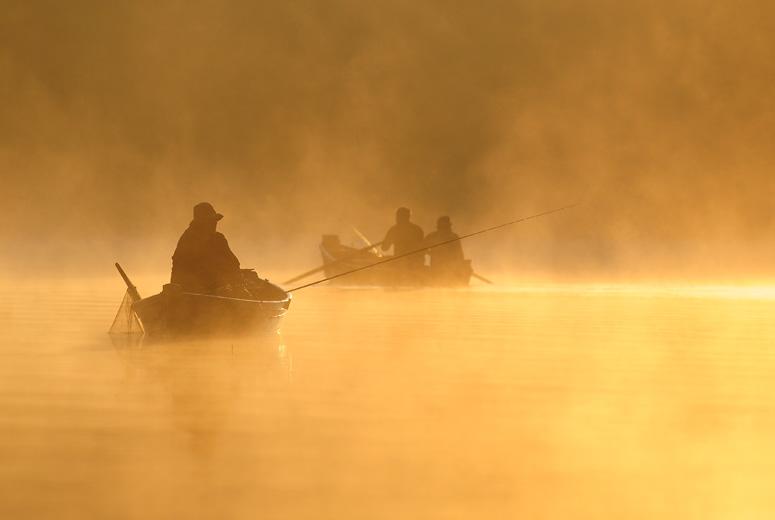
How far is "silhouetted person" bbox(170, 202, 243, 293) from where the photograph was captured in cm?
1294

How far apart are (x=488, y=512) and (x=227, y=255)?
26.4 feet

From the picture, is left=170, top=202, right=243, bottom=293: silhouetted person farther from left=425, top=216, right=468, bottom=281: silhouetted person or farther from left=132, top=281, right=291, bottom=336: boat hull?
left=425, top=216, right=468, bottom=281: silhouetted person

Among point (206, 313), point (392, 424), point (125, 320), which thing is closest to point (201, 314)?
point (206, 313)

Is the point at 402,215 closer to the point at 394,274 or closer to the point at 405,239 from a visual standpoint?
the point at 405,239

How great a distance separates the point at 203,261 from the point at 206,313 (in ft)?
2.69

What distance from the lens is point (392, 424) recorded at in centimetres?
728

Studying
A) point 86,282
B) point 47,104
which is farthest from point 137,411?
point 47,104

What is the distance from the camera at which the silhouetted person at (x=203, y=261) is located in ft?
42.4

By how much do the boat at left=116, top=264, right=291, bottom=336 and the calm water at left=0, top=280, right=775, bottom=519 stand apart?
13.1 inches

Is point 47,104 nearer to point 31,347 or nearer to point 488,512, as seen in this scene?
point 31,347

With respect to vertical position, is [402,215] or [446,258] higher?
[402,215]

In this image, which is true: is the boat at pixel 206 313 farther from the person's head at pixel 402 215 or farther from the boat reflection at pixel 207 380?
the person's head at pixel 402 215

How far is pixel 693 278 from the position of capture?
25219mm

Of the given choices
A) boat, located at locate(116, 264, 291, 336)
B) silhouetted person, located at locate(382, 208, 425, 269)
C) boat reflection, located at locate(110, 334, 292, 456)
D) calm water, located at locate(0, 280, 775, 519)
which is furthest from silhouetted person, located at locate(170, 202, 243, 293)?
silhouetted person, located at locate(382, 208, 425, 269)
